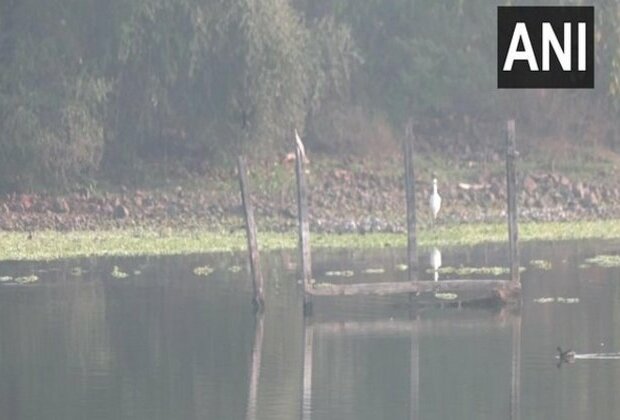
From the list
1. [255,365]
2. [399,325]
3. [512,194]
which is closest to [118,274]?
[399,325]

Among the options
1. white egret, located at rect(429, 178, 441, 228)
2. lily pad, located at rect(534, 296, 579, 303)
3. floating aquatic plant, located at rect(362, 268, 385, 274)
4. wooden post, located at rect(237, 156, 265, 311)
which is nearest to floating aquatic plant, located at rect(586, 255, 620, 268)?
floating aquatic plant, located at rect(362, 268, 385, 274)

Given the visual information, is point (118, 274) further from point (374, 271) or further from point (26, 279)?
point (374, 271)

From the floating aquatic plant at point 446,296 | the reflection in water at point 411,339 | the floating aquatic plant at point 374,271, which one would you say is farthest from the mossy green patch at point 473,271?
the reflection in water at point 411,339

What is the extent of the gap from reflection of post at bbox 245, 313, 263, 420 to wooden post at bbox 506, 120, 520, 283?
3.21 metres

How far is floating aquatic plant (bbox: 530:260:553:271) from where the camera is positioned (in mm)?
33000

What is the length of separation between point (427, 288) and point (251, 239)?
2.25 m

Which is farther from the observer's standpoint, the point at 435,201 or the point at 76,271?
the point at 435,201

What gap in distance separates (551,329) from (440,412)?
565cm

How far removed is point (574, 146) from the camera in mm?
47312

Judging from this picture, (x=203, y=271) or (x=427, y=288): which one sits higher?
(x=427, y=288)

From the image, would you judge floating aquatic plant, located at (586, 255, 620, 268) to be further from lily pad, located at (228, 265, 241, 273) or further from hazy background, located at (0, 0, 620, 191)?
hazy background, located at (0, 0, 620, 191)

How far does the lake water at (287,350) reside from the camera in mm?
20828

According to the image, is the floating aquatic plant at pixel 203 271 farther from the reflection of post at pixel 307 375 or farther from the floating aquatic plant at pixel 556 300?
the reflection of post at pixel 307 375

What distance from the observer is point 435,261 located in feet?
112
